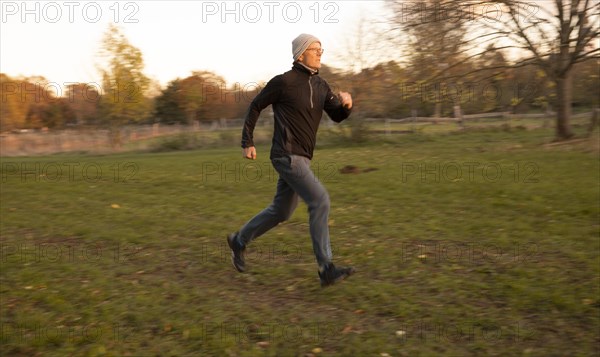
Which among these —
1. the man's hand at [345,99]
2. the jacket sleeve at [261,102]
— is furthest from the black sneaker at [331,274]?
the man's hand at [345,99]

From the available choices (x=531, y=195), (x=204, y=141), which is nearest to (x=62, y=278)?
(x=531, y=195)

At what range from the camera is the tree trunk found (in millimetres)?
17859

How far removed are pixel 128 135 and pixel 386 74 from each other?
66.6ft

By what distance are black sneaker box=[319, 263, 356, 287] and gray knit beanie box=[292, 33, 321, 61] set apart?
6.35 ft

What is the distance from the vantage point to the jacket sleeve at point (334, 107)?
17.1 feet

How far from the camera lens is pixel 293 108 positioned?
196 inches

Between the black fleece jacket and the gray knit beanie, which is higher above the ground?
the gray knit beanie

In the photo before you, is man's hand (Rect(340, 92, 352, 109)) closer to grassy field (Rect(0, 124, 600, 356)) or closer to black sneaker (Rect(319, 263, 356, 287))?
black sneaker (Rect(319, 263, 356, 287))

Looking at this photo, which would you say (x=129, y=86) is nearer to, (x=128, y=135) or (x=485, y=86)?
(x=128, y=135)

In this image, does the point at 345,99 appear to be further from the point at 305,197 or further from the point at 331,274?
the point at 331,274

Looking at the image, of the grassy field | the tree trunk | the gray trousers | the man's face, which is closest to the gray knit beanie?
the man's face

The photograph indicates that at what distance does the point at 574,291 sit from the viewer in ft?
16.4

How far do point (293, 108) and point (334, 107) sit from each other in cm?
47

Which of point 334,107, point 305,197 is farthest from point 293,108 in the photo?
point 305,197
